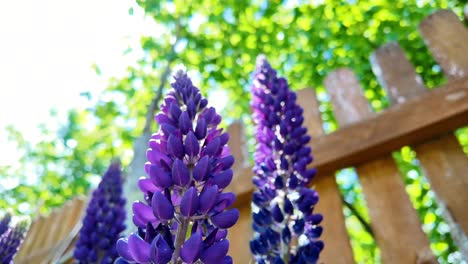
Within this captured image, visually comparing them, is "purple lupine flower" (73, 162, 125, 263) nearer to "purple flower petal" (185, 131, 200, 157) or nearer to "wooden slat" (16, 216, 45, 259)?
"purple flower petal" (185, 131, 200, 157)

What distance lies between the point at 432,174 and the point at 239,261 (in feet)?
3.71

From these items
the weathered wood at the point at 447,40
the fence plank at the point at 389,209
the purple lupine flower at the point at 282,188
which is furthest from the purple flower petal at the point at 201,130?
the weathered wood at the point at 447,40

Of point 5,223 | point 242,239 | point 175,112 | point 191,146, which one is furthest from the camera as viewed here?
point 242,239

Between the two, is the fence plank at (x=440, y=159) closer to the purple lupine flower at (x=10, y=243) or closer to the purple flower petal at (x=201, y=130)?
the purple flower petal at (x=201, y=130)

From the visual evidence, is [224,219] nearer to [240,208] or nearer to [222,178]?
[222,178]

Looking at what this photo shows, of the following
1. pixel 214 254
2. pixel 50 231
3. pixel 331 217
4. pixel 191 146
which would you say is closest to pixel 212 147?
pixel 191 146

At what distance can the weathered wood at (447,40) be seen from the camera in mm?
2445

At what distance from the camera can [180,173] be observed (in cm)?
104

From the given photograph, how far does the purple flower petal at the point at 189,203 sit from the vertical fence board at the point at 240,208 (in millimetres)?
1423

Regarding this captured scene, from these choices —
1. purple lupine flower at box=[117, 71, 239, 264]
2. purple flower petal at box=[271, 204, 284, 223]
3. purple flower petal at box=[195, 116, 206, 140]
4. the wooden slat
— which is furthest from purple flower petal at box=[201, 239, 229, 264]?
the wooden slat

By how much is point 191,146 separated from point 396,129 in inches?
62.2

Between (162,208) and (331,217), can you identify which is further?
(331,217)

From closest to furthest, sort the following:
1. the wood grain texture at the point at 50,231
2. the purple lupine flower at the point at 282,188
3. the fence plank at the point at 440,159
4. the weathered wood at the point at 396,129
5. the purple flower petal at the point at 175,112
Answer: the purple flower petal at the point at 175,112, the purple lupine flower at the point at 282,188, the fence plank at the point at 440,159, the weathered wood at the point at 396,129, the wood grain texture at the point at 50,231

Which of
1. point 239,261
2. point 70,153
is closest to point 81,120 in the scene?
point 70,153
